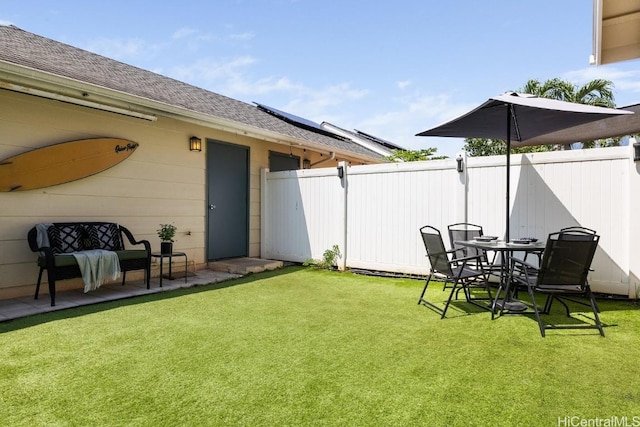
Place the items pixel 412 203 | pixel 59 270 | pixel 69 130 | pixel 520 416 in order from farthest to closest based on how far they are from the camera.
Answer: pixel 412 203 → pixel 69 130 → pixel 59 270 → pixel 520 416

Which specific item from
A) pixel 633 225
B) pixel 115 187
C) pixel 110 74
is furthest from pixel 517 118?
pixel 110 74

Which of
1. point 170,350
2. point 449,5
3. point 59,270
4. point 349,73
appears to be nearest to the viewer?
point 170,350

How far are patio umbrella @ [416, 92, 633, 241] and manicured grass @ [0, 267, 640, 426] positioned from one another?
1.61 meters

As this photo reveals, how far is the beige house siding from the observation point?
4488 millimetres

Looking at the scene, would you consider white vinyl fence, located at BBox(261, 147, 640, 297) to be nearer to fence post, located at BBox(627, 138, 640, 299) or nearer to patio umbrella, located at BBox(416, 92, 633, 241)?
fence post, located at BBox(627, 138, 640, 299)

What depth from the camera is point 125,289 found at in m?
5.11

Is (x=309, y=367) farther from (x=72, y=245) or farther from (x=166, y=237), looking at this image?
(x=166, y=237)

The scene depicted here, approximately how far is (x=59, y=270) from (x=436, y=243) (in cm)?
428

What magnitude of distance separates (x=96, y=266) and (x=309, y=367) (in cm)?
334

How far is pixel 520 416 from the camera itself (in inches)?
75.9

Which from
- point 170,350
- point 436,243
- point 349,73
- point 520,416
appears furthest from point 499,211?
point 349,73

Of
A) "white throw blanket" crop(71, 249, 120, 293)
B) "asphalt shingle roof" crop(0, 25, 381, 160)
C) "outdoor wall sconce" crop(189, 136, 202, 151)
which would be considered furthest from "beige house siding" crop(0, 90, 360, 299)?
"white throw blanket" crop(71, 249, 120, 293)

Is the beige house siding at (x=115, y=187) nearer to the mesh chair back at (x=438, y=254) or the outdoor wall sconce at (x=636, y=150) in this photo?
the mesh chair back at (x=438, y=254)

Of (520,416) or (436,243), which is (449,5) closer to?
(436,243)
